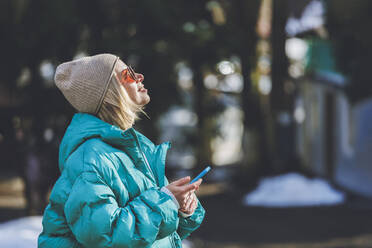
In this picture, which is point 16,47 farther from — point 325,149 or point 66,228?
point 325,149

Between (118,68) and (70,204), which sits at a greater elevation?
(118,68)

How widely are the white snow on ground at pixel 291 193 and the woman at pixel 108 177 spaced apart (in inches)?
430

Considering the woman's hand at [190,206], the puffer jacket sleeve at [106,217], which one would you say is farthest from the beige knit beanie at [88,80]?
the woman's hand at [190,206]

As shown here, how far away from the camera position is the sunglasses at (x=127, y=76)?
2572 mm

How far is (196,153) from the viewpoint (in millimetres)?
20562

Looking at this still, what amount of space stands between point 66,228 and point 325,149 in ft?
57.1

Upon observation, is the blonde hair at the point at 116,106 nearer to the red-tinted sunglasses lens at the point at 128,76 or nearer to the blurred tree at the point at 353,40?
the red-tinted sunglasses lens at the point at 128,76

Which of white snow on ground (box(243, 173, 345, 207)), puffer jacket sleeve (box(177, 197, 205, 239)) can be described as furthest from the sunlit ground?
puffer jacket sleeve (box(177, 197, 205, 239))

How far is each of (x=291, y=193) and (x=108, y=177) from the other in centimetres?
1182

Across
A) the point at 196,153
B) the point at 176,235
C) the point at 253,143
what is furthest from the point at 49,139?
the point at 196,153

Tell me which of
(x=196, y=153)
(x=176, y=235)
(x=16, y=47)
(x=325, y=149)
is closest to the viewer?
(x=176, y=235)

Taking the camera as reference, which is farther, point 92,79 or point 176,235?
point 176,235

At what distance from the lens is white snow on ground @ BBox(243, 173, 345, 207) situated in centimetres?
1344

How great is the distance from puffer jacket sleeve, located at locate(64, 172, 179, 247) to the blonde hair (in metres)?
0.31
